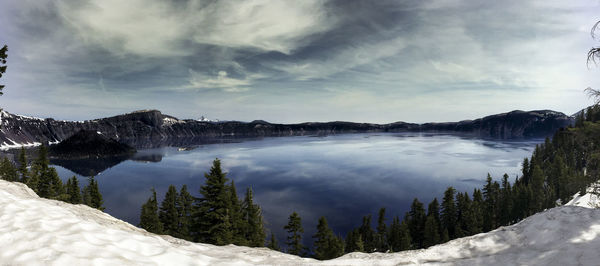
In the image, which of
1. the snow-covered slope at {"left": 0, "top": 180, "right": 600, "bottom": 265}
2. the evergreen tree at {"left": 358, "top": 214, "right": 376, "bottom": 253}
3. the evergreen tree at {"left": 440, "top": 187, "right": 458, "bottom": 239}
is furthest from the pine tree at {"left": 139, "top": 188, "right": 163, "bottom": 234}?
the evergreen tree at {"left": 440, "top": 187, "right": 458, "bottom": 239}

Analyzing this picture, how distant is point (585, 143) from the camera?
1492cm

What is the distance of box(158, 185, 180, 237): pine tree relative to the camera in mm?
42441

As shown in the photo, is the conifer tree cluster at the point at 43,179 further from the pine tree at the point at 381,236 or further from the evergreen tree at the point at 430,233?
the evergreen tree at the point at 430,233

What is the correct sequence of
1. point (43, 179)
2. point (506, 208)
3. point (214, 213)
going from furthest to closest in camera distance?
Result: point (506, 208)
point (43, 179)
point (214, 213)

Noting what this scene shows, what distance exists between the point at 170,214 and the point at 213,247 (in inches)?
1725

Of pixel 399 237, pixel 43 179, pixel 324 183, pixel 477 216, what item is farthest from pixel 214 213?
pixel 324 183

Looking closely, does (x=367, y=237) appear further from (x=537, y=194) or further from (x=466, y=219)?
(x=537, y=194)

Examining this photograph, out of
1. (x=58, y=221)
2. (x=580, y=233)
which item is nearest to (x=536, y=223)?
(x=580, y=233)

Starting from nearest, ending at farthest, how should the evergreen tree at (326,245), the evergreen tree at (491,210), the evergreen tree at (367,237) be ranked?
the evergreen tree at (326,245) < the evergreen tree at (367,237) < the evergreen tree at (491,210)

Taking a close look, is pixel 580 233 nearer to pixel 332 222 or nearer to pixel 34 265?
pixel 34 265

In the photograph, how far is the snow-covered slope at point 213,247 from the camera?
199 inches

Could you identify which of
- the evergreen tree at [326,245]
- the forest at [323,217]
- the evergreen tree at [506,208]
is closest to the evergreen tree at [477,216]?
the forest at [323,217]

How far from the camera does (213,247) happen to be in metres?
7.68

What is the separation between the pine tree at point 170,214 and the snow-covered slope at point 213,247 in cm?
3895
